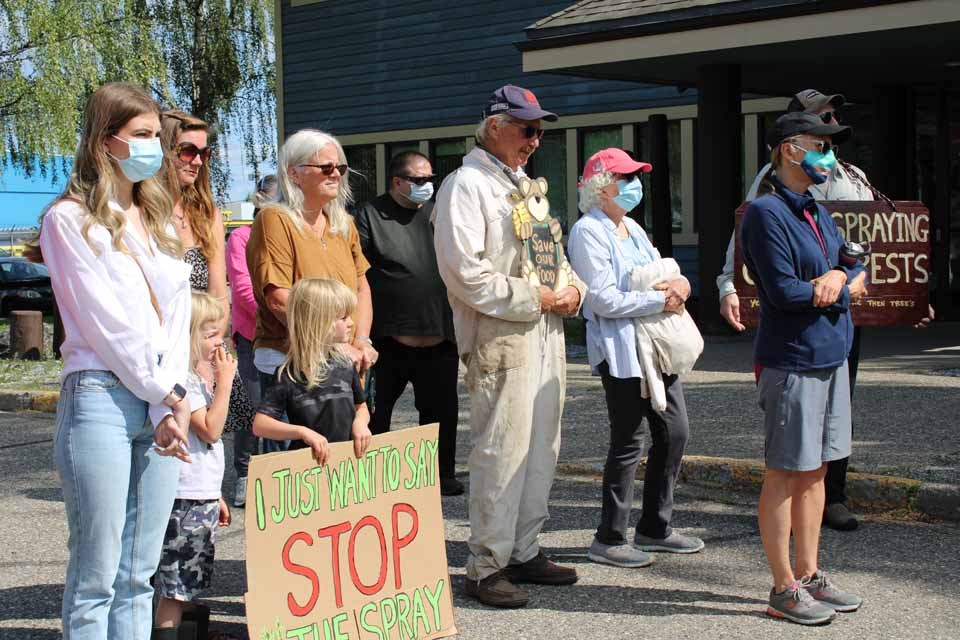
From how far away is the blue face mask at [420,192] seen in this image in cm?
719

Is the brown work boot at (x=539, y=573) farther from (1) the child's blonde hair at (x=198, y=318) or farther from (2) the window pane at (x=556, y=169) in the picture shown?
A: (2) the window pane at (x=556, y=169)

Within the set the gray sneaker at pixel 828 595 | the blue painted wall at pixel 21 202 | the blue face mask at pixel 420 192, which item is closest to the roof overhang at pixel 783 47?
the blue face mask at pixel 420 192

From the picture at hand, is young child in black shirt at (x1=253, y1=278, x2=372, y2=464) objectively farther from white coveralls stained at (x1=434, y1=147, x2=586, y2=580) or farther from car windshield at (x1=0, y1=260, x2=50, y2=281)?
car windshield at (x1=0, y1=260, x2=50, y2=281)

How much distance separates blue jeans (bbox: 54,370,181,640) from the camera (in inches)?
137

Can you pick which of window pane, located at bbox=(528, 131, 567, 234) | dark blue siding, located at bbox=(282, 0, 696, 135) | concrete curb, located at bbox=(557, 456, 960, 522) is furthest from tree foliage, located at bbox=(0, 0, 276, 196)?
concrete curb, located at bbox=(557, 456, 960, 522)

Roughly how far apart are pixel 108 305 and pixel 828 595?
2.97 meters

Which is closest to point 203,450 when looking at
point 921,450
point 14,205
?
point 921,450

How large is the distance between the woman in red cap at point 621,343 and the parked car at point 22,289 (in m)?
23.8

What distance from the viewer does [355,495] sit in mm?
4426

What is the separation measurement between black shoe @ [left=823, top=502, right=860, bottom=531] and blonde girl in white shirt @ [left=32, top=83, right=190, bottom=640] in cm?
368

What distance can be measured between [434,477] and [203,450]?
859 millimetres

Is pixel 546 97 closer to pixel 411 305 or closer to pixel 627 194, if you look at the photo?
pixel 411 305

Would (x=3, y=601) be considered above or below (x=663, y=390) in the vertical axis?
below

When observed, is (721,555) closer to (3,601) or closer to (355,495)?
(355,495)
